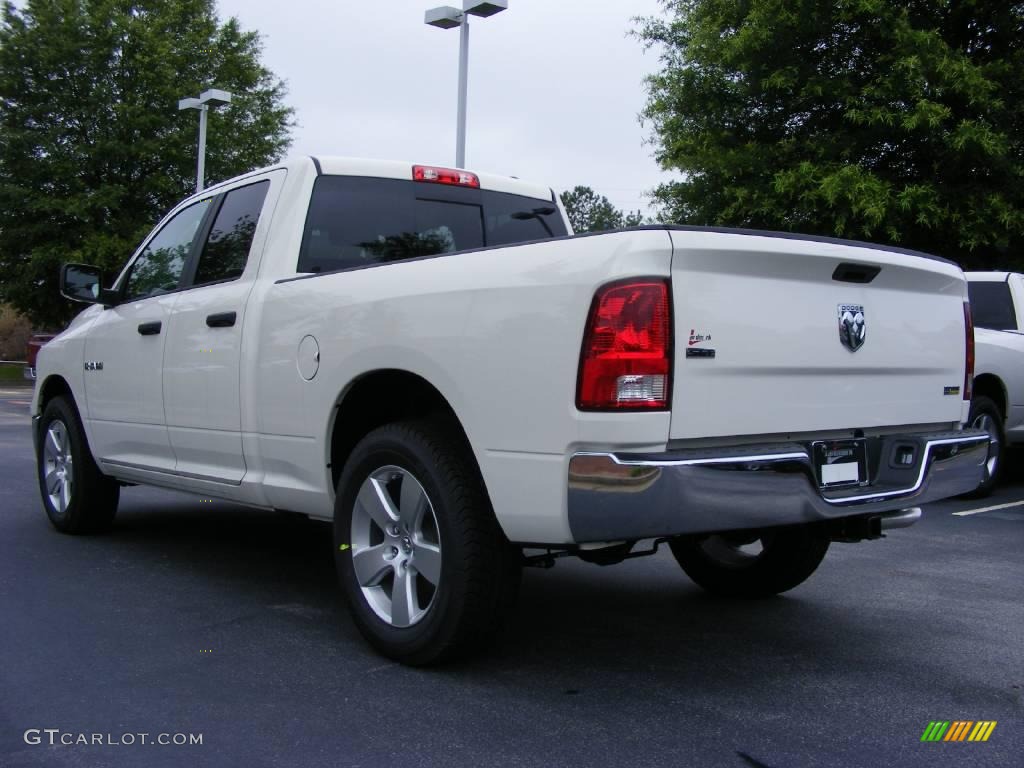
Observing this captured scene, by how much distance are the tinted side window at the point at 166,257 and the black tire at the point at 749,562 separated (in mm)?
2858

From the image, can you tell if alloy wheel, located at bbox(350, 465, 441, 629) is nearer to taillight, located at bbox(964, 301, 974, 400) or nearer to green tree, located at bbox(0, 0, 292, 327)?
taillight, located at bbox(964, 301, 974, 400)

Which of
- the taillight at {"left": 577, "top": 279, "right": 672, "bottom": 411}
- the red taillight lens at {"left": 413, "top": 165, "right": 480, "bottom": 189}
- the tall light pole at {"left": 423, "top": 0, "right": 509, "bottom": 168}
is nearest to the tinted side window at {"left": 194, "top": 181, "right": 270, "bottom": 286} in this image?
the red taillight lens at {"left": 413, "top": 165, "right": 480, "bottom": 189}

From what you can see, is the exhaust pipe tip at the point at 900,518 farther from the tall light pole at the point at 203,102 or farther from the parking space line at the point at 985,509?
the tall light pole at the point at 203,102

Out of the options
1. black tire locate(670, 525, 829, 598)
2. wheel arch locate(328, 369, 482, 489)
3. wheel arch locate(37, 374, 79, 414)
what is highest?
wheel arch locate(328, 369, 482, 489)

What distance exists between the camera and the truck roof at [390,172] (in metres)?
4.77

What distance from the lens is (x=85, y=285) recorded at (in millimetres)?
5930

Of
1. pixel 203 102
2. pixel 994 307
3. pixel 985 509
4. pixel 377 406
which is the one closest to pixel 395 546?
pixel 377 406

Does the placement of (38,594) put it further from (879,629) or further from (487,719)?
(879,629)

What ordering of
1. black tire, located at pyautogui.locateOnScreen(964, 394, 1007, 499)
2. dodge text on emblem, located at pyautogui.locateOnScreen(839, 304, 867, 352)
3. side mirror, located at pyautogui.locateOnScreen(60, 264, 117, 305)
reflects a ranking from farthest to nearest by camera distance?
black tire, located at pyautogui.locateOnScreen(964, 394, 1007, 499) < side mirror, located at pyautogui.locateOnScreen(60, 264, 117, 305) < dodge text on emblem, located at pyautogui.locateOnScreen(839, 304, 867, 352)

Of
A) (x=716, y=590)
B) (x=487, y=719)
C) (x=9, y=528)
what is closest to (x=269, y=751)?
(x=487, y=719)

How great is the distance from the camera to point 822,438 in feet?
11.3

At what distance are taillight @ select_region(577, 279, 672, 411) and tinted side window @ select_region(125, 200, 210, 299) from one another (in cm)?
300

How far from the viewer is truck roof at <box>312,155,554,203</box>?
4770 millimetres

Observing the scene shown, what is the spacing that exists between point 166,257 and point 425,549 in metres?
2.80
